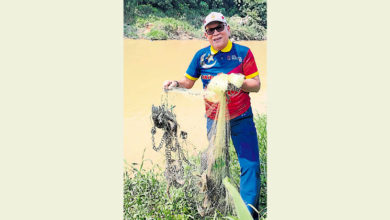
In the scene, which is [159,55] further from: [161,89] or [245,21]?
[245,21]

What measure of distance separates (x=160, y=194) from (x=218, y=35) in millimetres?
1466

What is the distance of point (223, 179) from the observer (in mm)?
3365

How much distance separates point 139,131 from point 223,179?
2.68 ft

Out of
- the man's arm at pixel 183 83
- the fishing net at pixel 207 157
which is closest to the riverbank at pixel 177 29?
the man's arm at pixel 183 83

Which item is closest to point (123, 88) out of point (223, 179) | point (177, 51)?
point (177, 51)

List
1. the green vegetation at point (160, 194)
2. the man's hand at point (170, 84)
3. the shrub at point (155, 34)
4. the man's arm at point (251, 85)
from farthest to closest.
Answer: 1. the shrub at point (155, 34)
2. the green vegetation at point (160, 194)
3. the man's hand at point (170, 84)
4. the man's arm at point (251, 85)

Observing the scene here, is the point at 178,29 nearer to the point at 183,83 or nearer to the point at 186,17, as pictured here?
the point at 186,17

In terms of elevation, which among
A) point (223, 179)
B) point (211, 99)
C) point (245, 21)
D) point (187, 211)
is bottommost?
point (187, 211)

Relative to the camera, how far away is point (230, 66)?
3301 millimetres

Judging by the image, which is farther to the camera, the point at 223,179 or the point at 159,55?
the point at 159,55

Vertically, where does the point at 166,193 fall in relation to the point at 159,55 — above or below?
below

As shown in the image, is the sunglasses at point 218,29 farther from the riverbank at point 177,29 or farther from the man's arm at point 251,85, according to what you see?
the man's arm at point 251,85

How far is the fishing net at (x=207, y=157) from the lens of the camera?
10.8 ft

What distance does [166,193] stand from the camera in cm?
360
